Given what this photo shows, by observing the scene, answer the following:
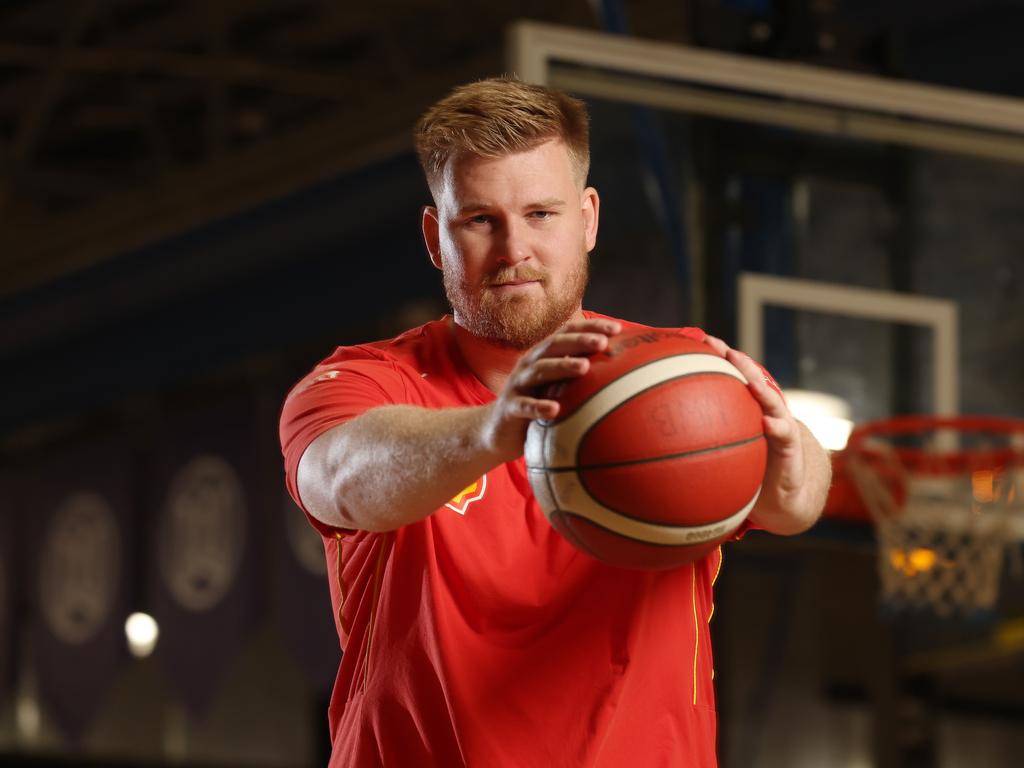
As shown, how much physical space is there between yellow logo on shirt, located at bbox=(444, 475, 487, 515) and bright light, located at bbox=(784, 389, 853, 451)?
3.19 m

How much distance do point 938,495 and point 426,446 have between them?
12.5 feet

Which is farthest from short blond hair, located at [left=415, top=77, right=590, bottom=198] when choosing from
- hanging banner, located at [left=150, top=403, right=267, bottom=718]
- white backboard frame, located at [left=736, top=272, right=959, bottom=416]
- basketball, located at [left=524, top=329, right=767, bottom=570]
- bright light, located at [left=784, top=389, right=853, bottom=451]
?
hanging banner, located at [left=150, top=403, right=267, bottom=718]

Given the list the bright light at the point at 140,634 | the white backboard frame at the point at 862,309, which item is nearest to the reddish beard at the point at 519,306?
the white backboard frame at the point at 862,309

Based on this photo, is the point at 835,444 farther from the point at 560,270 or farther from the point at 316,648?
the point at 316,648

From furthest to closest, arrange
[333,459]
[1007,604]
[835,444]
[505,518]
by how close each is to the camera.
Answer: [1007,604] → [835,444] → [505,518] → [333,459]

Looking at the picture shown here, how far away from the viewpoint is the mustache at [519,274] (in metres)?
2.26

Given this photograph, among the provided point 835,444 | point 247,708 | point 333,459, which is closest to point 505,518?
point 333,459

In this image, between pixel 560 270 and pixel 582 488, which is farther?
pixel 560 270

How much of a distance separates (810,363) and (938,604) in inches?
40.9

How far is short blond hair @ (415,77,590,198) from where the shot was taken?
2268 millimetres

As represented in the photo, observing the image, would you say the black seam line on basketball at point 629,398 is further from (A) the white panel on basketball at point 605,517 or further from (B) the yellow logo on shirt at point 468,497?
(B) the yellow logo on shirt at point 468,497

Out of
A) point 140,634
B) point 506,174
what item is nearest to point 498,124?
point 506,174

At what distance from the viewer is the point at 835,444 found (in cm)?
536

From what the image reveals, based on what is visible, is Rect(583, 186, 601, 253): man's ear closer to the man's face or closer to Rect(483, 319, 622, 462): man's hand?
the man's face
